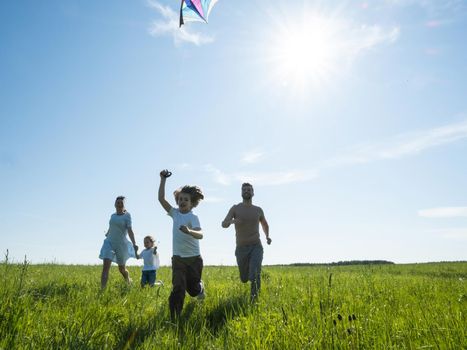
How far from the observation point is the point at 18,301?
153 inches

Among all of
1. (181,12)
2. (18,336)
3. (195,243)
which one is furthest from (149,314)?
(181,12)

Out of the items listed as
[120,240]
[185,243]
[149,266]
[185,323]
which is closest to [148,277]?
[149,266]

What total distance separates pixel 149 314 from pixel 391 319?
3.30 m

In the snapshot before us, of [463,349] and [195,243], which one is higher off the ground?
[195,243]

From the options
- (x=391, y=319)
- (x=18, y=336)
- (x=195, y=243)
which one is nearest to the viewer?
(x=18, y=336)

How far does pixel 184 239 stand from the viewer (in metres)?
5.93

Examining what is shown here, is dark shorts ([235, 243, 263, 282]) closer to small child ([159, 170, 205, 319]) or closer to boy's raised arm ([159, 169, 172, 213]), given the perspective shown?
small child ([159, 170, 205, 319])

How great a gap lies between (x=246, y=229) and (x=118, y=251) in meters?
3.26

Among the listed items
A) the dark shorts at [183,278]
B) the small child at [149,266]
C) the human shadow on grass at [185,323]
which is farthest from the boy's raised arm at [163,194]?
the small child at [149,266]

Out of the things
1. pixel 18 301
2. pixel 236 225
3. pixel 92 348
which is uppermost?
pixel 236 225

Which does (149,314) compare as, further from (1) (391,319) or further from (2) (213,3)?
(2) (213,3)

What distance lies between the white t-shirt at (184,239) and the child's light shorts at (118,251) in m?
3.63

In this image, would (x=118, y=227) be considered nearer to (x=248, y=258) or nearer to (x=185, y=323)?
(x=248, y=258)

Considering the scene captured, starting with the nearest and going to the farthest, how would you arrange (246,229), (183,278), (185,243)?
(183,278) → (185,243) → (246,229)
